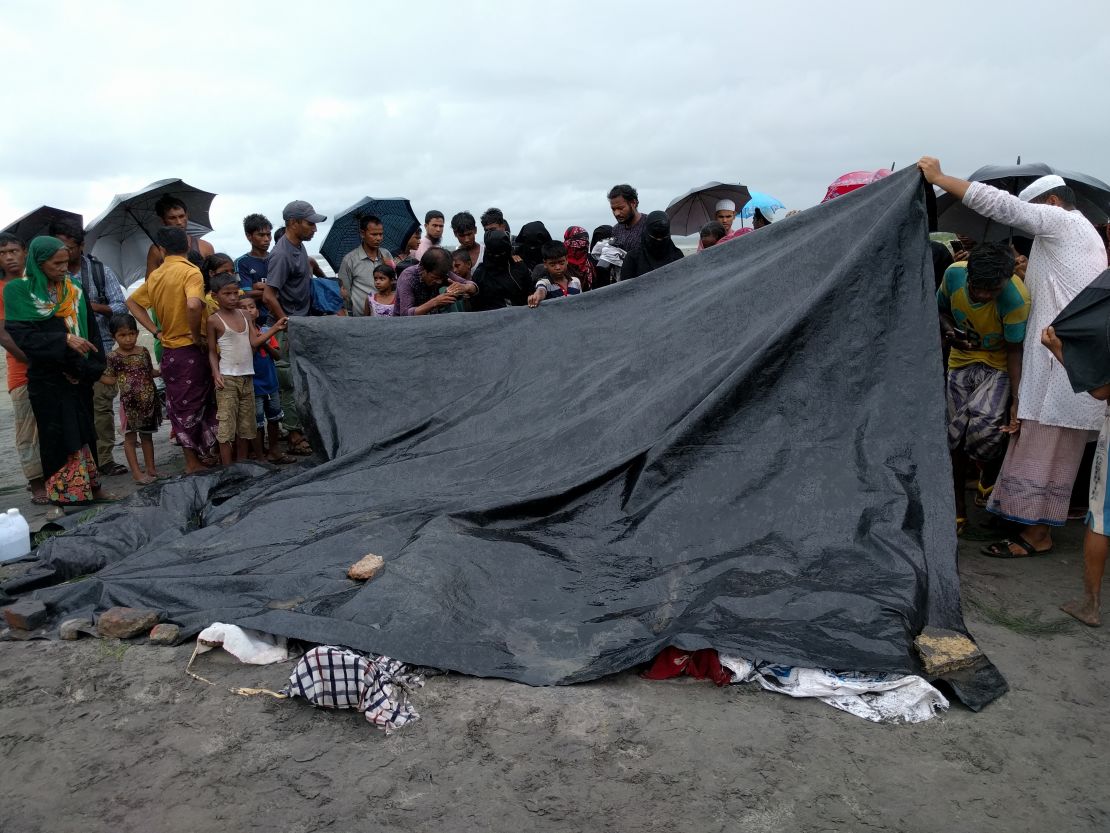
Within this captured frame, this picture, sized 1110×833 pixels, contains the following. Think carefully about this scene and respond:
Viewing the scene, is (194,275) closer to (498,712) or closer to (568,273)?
(568,273)

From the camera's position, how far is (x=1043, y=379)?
12.7ft

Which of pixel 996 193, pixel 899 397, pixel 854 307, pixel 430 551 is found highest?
pixel 996 193

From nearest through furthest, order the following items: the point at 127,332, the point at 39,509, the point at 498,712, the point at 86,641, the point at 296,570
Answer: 1. the point at 498,712
2. the point at 86,641
3. the point at 296,570
4. the point at 39,509
5. the point at 127,332

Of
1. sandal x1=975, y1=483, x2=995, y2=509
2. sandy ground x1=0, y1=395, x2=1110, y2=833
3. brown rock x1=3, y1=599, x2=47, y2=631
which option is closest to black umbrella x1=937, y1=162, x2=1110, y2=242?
sandal x1=975, y1=483, x2=995, y2=509

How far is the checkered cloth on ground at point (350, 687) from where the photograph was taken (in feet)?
8.79

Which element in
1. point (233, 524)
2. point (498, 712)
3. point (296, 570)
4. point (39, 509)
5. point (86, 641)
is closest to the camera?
point (498, 712)

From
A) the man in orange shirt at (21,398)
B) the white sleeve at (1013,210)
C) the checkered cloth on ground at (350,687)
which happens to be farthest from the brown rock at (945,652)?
the man in orange shirt at (21,398)

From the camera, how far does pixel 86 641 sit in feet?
10.8

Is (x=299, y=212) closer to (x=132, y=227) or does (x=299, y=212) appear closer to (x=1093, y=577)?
(x=132, y=227)

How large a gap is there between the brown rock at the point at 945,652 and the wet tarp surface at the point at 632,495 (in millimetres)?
64

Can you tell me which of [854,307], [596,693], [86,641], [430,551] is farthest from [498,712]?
[854,307]

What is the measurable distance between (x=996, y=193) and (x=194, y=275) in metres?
4.60

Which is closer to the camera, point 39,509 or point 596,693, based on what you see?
point 596,693

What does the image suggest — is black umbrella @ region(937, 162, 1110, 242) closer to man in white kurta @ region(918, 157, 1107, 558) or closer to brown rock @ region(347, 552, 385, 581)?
man in white kurta @ region(918, 157, 1107, 558)
